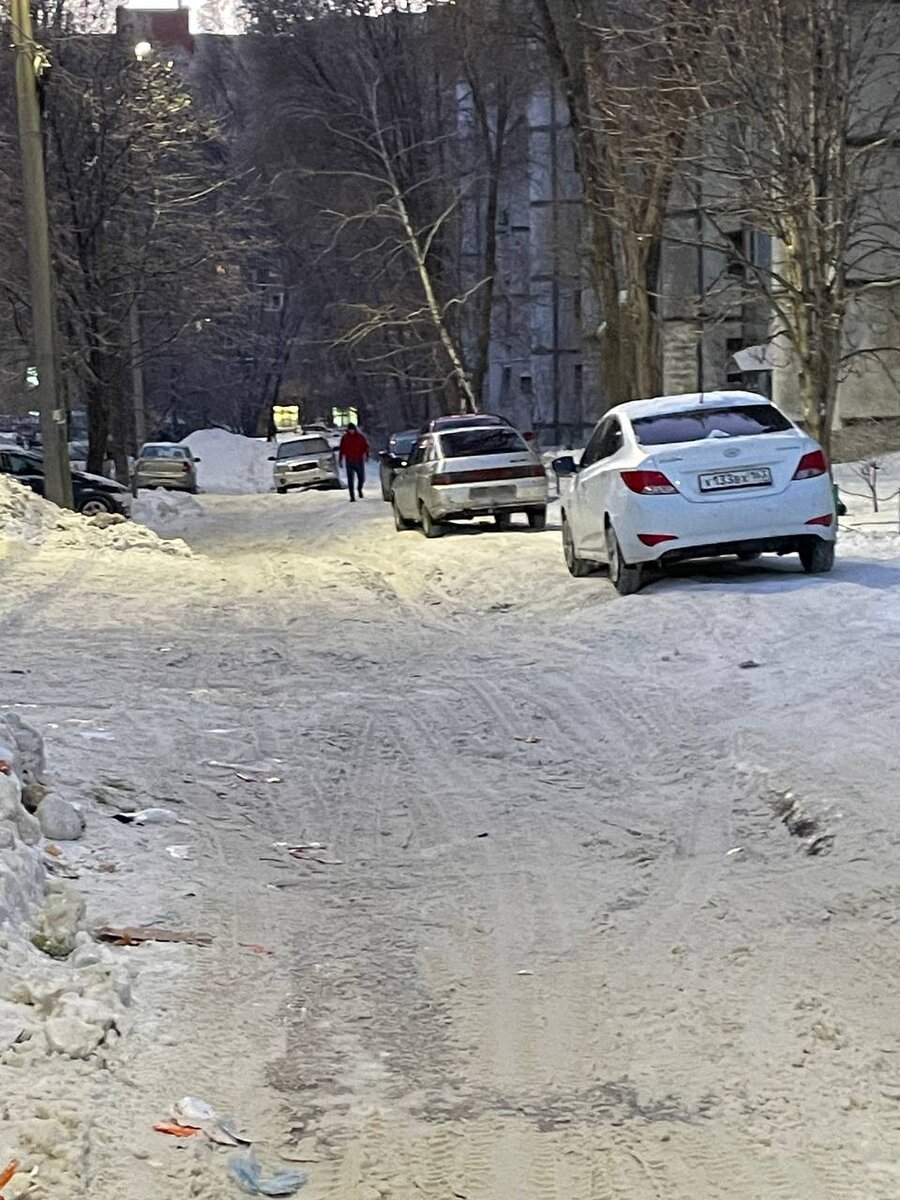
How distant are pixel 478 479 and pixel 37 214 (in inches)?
268

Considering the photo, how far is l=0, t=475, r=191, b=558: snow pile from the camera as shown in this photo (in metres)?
20.2

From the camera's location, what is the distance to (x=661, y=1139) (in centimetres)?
432

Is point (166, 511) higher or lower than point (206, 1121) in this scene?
lower

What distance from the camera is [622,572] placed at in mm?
14102

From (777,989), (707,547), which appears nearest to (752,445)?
(707,547)

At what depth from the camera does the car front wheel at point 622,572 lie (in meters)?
14.0

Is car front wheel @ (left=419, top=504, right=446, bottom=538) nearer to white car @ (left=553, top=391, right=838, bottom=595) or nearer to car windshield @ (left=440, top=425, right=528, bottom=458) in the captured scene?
car windshield @ (left=440, top=425, right=528, bottom=458)

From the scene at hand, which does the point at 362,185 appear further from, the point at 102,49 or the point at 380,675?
the point at 380,675

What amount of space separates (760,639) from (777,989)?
6182mm

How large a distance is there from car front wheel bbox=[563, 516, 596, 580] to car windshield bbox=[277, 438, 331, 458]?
31.2 metres

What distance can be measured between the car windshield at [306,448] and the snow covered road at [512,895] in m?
34.2

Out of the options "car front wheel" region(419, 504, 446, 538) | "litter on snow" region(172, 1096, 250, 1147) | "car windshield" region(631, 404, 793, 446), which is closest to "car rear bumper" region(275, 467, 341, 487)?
"car front wheel" region(419, 504, 446, 538)

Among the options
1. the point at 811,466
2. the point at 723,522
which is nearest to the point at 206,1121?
the point at 723,522

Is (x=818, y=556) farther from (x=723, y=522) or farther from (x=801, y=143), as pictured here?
(x=801, y=143)
